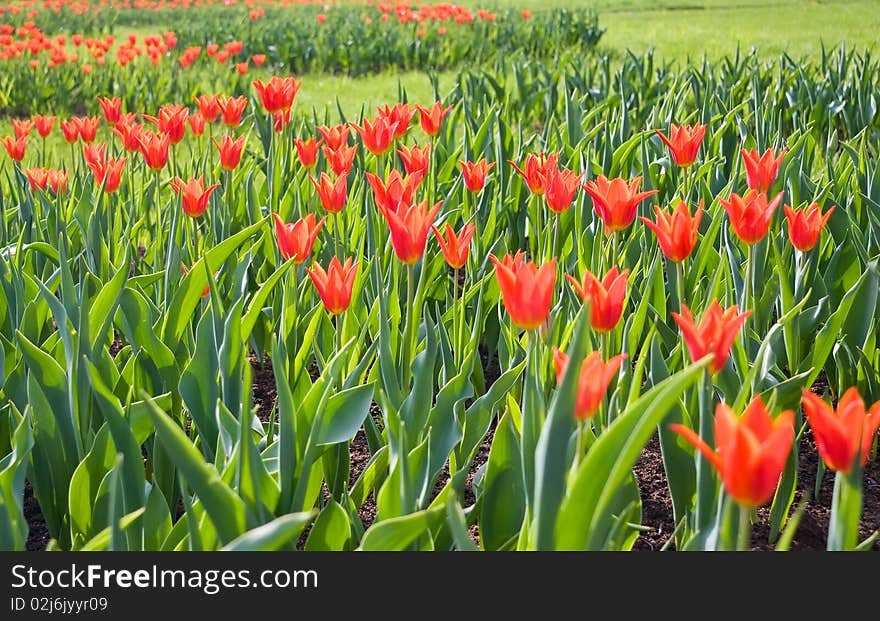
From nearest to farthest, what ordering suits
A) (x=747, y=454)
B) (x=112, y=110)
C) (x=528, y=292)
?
(x=747, y=454)
(x=528, y=292)
(x=112, y=110)

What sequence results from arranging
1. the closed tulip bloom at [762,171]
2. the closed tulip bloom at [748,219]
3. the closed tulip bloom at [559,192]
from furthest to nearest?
the closed tulip bloom at [762,171] < the closed tulip bloom at [559,192] < the closed tulip bloom at [748,219]

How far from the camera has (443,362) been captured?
1.75m

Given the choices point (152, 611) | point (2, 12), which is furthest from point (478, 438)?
point (2, 12)

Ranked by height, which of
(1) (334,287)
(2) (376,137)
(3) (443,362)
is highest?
(2) (376,137)

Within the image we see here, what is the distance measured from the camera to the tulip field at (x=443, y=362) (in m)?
1.05

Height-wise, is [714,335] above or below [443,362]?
above

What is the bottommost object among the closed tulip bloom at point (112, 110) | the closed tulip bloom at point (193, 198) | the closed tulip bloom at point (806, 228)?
the closed tulip bloom at point (193, 198)

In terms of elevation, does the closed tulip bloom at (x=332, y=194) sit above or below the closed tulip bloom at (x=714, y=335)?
below

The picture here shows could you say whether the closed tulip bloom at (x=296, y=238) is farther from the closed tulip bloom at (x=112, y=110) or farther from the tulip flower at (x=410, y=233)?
the closed tulip bloom at (x=112, y=110)

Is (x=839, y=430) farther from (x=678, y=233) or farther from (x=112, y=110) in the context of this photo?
(x=112, y=110)

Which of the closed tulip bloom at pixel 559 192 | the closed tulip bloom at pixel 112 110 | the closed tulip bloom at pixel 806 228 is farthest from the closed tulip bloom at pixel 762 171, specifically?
the closed tulip bloom at pixel 112 110

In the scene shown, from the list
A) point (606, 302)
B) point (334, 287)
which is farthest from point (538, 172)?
point (606, 302)

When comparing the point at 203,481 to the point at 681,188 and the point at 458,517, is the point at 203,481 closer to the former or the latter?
the point at 458,517

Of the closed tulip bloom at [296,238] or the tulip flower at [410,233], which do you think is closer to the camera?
the tulip flower at [410,233]
